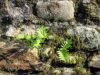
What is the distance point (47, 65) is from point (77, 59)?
1.92 ft

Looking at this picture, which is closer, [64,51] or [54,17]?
[64,51]

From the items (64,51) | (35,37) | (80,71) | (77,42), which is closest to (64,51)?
(64,51)

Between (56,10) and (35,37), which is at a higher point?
(56,10)

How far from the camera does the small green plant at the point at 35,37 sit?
544 cm

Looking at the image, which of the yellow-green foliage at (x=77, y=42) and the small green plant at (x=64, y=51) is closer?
the small green plant at (x=64, y=51)

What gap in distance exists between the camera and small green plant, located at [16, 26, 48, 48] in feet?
17.9

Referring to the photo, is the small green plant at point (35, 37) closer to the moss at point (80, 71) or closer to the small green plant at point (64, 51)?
the small green plant at point (64, 51)

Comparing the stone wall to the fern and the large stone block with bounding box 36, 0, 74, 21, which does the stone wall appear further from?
the fern

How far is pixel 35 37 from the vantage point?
5.50 m

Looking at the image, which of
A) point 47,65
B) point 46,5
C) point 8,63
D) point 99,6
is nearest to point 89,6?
point 99,6

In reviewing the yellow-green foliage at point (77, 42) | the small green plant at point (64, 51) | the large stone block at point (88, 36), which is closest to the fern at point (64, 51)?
the small green plant at point (64, 51)

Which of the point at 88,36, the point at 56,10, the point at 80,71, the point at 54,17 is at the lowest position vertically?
the point at 80,71

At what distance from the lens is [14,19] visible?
221 inches

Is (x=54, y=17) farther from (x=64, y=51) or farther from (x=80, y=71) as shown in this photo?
(x=80, y=71)
